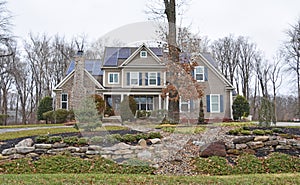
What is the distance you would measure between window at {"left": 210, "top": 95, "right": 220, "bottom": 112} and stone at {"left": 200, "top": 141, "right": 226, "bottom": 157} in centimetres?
1319

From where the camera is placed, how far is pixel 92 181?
584 cm

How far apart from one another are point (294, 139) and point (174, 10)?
8505 millimetres

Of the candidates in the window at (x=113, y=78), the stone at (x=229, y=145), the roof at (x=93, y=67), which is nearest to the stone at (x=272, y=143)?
the stone at (x=229, y=145)

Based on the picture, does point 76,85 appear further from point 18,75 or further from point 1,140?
point 1,140

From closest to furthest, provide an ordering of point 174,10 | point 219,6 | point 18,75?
1. point 219,6
2. point 174,10
3. point 18,75

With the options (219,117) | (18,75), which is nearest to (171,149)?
(219,117)

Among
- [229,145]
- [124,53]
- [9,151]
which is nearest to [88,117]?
[9,151]

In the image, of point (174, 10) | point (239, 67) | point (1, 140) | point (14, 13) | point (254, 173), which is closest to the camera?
point (254, 173)

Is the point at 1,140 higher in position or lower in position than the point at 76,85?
lower

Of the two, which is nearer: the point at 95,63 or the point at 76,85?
the point at 76,85

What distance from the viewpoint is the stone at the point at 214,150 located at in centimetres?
770

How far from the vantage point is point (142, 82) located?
21172 mm

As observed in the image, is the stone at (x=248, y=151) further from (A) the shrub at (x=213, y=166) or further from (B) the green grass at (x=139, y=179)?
(B) the green grass at (x=139, y=179)

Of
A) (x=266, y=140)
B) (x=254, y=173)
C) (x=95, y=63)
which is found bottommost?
(x=254, y=173)
